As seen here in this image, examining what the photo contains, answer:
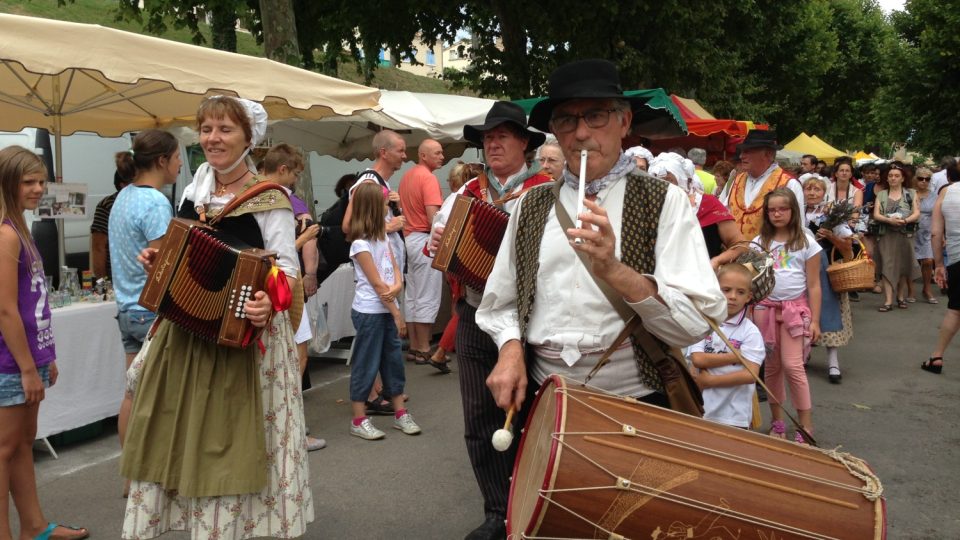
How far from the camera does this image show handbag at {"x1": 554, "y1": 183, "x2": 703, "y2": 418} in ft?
7.76

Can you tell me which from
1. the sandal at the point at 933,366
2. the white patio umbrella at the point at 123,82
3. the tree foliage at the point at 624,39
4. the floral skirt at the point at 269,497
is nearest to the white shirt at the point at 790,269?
the sandal at the point at 933,366

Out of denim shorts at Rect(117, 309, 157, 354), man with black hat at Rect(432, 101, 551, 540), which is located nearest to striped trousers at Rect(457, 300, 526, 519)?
man with black hat at Rect(432, 101, 551, 540)

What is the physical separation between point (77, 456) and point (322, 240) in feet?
8.41

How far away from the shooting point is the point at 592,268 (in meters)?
2.24

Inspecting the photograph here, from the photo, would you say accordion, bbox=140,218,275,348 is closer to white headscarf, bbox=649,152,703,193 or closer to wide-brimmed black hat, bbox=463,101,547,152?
wide-brimmed black hat, bbox=463,101,547,152

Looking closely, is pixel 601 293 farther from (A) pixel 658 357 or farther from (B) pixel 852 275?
(B) pixel 852 275

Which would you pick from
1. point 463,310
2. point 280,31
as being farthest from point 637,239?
point 280,31

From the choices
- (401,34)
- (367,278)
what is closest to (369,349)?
(367,278)

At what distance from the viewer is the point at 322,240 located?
6.94 m

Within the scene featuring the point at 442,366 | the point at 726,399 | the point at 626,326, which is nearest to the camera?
Answer: the point at 626,326

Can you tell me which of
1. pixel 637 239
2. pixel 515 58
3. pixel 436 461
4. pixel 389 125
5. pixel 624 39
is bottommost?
pixel 436 461

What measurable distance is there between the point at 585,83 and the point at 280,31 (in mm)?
9123

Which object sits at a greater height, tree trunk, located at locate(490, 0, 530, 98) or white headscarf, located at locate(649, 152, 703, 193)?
tree trunk, located at locate(490, 0, 530, 98)

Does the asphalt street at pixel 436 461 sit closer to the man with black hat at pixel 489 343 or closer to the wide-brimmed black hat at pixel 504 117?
the man with black hat at pixel 489 343
